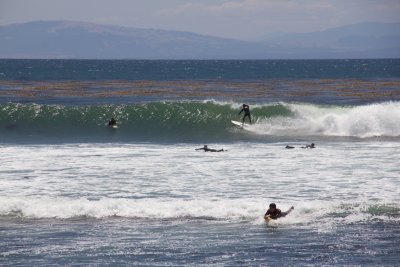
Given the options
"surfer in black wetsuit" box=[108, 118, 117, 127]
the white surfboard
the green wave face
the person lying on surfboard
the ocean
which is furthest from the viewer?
"surfer in black wetsuit" box=[108, 118, 117, 127]

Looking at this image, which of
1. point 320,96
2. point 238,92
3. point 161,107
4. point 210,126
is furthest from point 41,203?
point 238,92

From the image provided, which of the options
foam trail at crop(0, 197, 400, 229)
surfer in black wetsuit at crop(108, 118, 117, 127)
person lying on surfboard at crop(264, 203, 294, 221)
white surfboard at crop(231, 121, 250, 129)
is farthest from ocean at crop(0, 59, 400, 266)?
surfer in black wetsuit at crop(108, 118, 117, 127)

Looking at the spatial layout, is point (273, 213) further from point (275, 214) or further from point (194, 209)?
point (194, 209)

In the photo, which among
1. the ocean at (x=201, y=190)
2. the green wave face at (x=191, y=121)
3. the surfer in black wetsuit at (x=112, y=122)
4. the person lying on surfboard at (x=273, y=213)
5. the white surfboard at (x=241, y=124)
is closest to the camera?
the ocean at (x=201, y=190)

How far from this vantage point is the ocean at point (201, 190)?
1880 centimetres

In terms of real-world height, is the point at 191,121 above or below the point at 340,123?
below

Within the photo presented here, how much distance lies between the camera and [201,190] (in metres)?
25.8

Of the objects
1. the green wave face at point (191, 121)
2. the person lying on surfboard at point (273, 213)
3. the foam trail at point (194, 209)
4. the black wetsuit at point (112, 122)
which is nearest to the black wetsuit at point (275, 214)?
the person lying on surfboard at point (273, 213)

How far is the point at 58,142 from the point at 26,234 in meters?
20.6

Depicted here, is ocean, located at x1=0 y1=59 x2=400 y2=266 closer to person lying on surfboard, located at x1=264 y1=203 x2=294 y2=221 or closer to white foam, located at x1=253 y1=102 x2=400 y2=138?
white foam, located at x1=253 y1=102 x2=400 y2=138

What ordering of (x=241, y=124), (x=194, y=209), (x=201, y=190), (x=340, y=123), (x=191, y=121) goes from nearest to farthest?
(x=194, y=209) < (x=201, y=190) < (x=340, y=123) < (x=241, y=124) < (x=191, y=121)

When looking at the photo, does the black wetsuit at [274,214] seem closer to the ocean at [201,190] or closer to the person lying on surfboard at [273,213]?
the person lying on surfboard at [273,213]

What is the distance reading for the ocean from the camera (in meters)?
18.8

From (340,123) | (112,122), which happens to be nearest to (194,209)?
(340,123)
